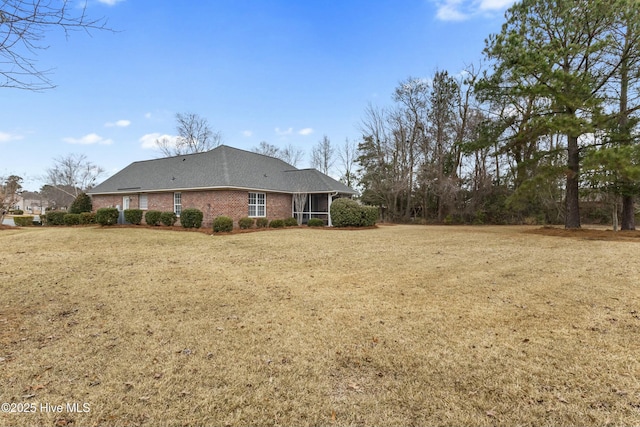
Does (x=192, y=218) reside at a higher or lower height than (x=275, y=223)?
higher

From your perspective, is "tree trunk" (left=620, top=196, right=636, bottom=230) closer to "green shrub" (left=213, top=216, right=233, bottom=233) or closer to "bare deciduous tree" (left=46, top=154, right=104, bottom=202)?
"green shrub" (left=213, top=216, right=233, bottom=233)

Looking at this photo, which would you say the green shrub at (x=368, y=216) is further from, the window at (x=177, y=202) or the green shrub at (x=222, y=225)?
the window at (x=177, y=202)

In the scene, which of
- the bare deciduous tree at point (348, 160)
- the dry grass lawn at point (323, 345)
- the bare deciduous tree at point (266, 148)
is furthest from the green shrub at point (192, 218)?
the bare deciduous tree at point (266, 148)

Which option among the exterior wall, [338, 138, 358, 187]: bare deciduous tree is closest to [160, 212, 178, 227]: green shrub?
the exterior wall

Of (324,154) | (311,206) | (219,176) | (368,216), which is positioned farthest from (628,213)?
(324,154)

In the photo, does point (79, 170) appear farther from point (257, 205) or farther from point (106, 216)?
point (257, 205)

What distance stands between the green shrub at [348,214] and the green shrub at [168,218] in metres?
9.16

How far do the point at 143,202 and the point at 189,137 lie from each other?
57.6 ft

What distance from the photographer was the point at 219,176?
1798cm

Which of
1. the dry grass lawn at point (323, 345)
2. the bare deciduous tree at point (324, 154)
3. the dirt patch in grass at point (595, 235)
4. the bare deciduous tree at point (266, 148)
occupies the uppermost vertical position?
the bare deciduous tree at point (266, 148)

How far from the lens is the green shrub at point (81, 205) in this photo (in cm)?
2288

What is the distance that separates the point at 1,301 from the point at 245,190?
13.0 m

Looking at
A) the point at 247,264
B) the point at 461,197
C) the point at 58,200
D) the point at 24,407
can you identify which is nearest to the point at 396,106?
the point at 461,197

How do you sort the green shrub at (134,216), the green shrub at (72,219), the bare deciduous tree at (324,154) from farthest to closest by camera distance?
the bare deciduous tree at (324,154), the green shrub at (72,219), the green shrub at (134,216)
